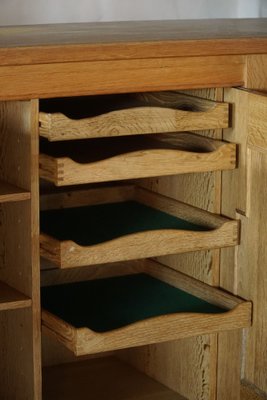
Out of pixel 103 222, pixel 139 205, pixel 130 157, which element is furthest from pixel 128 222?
pixel 130 157

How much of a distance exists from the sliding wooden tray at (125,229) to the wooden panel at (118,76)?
33 centimetres

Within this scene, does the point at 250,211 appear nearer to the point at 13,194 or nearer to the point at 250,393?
the point at 250,393

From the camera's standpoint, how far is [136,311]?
2447 mm

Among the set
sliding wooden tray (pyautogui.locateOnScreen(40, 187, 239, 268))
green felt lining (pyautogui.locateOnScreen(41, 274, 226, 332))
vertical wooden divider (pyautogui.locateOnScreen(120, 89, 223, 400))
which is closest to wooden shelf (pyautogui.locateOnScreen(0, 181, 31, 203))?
sliding wooden tray (pyautogui.locateOnScreen(40, 187, 239, 268))

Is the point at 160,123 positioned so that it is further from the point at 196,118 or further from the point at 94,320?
the point at 94,320

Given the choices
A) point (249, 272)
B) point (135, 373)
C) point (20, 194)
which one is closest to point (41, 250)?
point (20, 194)

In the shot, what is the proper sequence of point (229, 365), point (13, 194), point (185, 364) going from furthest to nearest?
point (185, 364) → point (229, 365) → point (13, 194)

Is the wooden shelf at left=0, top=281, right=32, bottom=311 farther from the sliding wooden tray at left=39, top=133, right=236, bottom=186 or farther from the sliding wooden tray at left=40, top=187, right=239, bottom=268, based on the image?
the sliding wooden tray at left=39, top=133, right=236, bottom=186

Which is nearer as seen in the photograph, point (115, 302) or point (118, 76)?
point (118, 76)

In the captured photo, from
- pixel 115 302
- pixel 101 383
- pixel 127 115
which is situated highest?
pixel 127 115

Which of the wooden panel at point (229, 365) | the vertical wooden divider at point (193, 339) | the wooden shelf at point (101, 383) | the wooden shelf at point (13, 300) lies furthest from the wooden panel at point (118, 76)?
the wooden shelf at point (101, 383)

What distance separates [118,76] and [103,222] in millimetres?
449

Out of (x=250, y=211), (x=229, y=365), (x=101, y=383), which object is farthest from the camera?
(x=101, y=383)

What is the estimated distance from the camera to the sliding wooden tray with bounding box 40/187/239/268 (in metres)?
2.25
